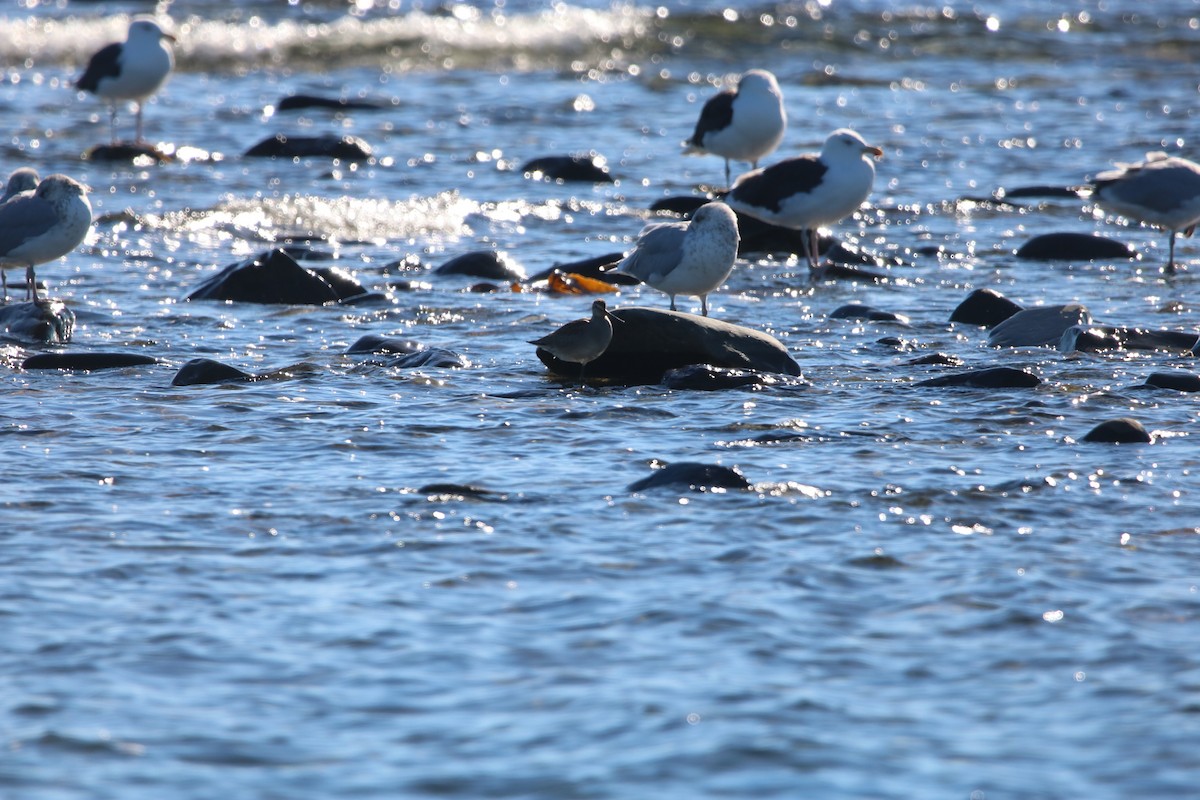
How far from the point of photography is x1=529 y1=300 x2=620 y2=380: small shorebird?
8.94 m

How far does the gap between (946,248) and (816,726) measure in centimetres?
969

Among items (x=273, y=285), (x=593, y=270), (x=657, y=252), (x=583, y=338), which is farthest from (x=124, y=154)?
(x=583, y=338)

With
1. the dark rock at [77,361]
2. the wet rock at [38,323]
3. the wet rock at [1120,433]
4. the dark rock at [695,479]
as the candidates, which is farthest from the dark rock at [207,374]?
the wet rock at [1120,433]

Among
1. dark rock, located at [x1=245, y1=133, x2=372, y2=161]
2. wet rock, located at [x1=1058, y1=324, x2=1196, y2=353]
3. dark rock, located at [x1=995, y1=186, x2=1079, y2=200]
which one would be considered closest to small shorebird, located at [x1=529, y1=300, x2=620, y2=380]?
wet rock, located at [x1=1058, y1=324, x2=1196, y2=353]

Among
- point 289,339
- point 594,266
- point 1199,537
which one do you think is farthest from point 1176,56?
point 1199,537

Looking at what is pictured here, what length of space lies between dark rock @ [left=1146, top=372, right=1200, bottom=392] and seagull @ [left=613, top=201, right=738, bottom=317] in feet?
9.32

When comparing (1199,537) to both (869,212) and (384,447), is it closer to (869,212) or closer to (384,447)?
(384,447)

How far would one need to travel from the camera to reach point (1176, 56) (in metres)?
29.1

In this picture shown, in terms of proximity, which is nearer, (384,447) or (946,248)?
(384,447)

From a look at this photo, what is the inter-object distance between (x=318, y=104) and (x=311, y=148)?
443 centimetres

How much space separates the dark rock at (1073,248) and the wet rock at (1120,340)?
3294 mm

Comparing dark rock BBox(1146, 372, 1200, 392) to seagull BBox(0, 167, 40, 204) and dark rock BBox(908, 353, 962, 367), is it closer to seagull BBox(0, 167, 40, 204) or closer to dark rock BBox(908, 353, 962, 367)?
dark rock BBox(908, 353, 962, 367)

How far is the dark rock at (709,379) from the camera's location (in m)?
8.93

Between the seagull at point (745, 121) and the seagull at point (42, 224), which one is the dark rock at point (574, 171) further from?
the seagull at point (42, 224)
